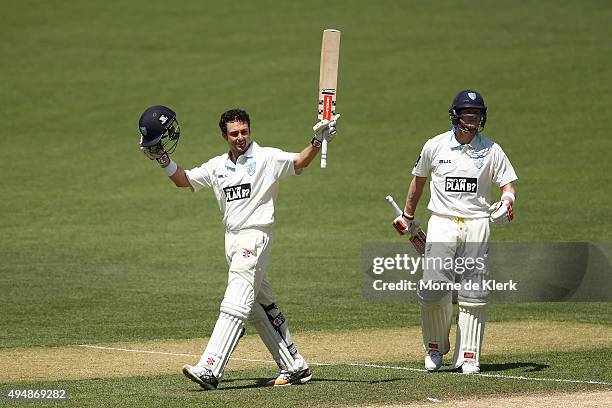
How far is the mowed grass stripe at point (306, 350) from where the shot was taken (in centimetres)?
1005

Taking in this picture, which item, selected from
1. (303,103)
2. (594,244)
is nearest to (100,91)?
(303,103)

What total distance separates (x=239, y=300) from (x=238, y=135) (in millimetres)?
1270

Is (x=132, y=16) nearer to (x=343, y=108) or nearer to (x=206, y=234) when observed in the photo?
(x=343, y=108)

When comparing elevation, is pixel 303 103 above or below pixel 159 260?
above

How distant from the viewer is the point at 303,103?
2822cm

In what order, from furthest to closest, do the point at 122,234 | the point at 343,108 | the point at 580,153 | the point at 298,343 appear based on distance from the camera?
the point at 343,108
the point at 580,153
the point at 122,234
the point at 298,343

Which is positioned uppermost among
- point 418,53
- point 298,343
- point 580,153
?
point 418,53

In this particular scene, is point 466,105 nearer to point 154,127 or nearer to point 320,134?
point 320,134

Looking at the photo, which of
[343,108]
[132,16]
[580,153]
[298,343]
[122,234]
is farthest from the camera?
[132,16]

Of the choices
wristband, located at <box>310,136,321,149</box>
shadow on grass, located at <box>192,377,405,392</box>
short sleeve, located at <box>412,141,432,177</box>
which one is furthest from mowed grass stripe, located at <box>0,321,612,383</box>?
wristband, located at <box>310,136,321,149</box>

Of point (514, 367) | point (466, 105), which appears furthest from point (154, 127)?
point (514, 367)

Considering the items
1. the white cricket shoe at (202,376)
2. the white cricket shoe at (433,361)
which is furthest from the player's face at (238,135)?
the white cricket shoe at (433,361)

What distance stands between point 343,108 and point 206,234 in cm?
937

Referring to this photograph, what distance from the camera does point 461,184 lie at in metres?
9.64
